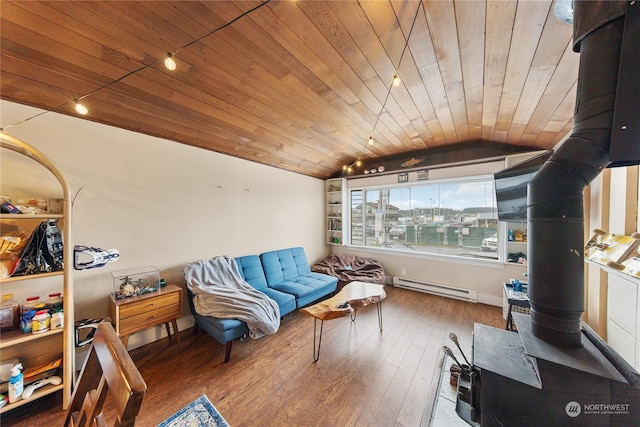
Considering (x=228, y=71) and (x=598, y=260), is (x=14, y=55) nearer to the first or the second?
(x=228, y=71)

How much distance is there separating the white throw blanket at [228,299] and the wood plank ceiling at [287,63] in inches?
65.5

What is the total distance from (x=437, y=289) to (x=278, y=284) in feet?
8.94

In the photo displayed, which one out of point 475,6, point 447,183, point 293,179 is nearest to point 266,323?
point 293,179

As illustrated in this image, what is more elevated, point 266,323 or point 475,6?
point 475,6

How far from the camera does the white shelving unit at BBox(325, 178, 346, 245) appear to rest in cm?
489

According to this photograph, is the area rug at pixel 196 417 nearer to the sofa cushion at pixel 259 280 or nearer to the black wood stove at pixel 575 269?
the sofa cushion at pixel 259 280

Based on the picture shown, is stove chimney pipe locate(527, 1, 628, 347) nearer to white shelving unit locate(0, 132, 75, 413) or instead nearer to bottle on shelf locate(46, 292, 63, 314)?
white shelving unit locate(0, 132, 75, 413)

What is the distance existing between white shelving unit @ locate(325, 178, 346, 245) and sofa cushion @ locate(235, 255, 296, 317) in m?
2.10

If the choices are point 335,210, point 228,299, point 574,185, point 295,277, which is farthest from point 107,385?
point 335,210

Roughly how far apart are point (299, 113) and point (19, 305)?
2.90m

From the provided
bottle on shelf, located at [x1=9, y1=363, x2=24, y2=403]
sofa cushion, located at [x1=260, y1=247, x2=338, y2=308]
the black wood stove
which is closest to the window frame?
sofa cushion, located at [x1=260, y1=247, x2=338, y2=308]

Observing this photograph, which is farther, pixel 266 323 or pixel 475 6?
pixel 266 323

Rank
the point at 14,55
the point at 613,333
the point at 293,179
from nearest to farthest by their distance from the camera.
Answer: the point at 14,55
the point at 613,333
the point at 293,179

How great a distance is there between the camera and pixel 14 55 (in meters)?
1.41
